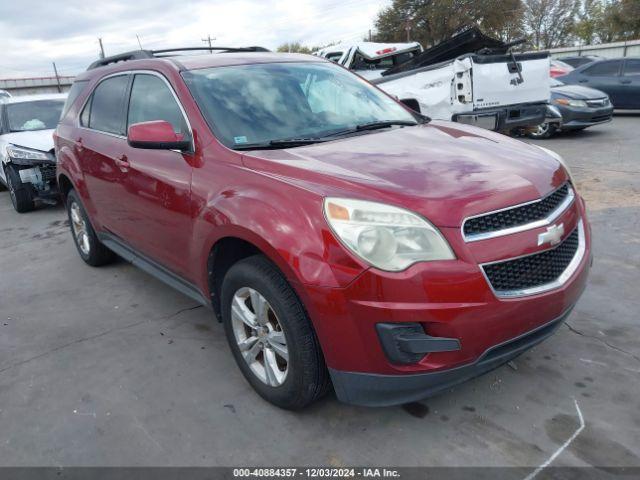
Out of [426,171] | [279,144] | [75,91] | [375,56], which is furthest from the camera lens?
[375,56]

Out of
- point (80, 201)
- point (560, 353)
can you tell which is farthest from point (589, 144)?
point (80, 201)

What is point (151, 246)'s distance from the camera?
11.7 feet

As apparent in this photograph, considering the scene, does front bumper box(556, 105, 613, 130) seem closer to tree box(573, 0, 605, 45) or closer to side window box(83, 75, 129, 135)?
side window box(83, 75, 129, 135)

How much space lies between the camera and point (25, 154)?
754cm

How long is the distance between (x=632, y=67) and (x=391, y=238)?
13902 millimetres

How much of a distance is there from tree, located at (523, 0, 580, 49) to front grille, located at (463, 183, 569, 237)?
5021 cm

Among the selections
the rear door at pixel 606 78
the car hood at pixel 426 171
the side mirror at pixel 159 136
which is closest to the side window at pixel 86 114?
the side mirror at pixel 159 136

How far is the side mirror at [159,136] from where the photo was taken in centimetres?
293

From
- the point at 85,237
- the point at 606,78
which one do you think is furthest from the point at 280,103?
the point at 606,78

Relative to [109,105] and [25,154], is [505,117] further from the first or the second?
[25,154]

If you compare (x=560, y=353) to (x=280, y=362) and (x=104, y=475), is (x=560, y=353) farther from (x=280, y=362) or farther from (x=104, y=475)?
(x=104, y=475)

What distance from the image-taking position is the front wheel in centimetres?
1037

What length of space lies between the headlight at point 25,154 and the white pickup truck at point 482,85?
5.38 m

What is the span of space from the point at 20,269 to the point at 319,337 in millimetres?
4280
